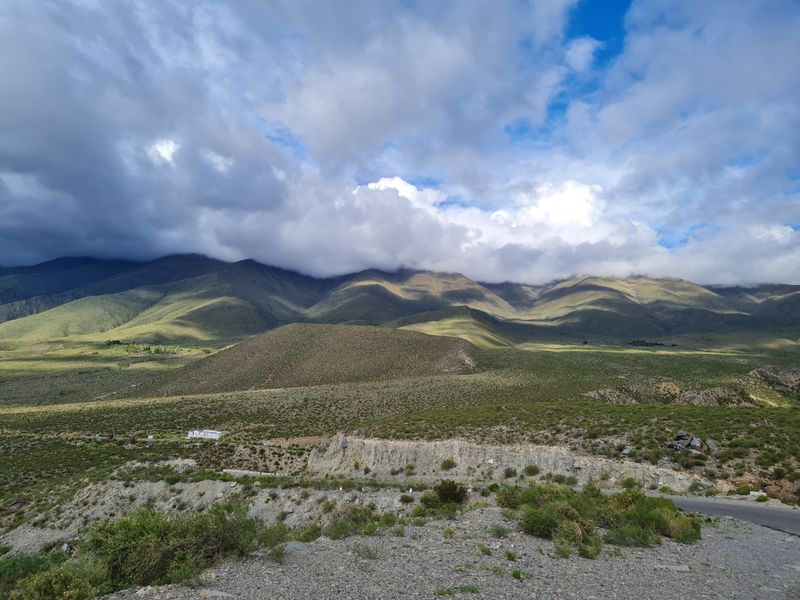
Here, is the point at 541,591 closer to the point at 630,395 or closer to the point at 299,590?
the point at 299,590

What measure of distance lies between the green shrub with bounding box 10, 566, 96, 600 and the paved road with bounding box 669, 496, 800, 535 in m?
22.2

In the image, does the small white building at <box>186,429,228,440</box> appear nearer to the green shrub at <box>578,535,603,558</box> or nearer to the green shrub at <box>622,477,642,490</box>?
the green shrub at <box>622,477,642,490</box>

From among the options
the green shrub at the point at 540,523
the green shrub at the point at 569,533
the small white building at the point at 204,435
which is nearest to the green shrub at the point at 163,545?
the green shrub at the point at 540,523

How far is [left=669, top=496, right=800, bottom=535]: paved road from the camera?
59.0 feet

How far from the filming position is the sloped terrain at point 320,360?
94.8 meters

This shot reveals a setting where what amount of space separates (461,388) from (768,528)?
50.6m

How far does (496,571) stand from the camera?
12.0m

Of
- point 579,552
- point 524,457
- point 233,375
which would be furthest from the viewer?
point 233,375

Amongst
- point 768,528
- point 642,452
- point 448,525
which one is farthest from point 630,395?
point 448,525

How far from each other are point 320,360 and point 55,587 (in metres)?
95.2

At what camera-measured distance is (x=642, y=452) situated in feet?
96.9

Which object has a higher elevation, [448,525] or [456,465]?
[448,525]

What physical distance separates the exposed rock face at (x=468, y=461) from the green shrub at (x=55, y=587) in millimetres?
23682

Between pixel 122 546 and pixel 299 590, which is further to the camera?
pixel 122 546
